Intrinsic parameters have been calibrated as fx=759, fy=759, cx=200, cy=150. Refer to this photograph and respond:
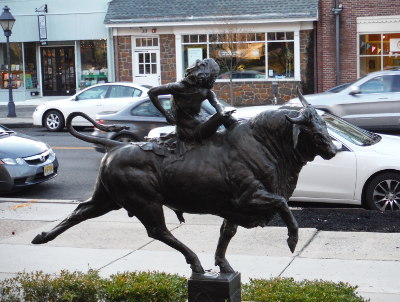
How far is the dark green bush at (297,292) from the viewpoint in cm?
658

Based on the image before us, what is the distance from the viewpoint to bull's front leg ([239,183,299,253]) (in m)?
5.43

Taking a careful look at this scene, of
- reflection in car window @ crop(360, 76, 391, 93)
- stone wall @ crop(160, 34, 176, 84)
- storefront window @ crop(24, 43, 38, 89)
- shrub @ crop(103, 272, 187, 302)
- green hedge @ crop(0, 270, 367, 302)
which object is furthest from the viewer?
storefront window @ crop(24, 43, 38, 89)

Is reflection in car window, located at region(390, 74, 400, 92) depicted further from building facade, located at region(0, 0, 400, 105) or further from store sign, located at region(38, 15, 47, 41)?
store sign, located at region(38, 15, 47, 41)

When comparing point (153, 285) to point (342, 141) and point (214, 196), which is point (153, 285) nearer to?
point (214, 196)

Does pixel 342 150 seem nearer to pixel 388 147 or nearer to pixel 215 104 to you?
pixel 388 147

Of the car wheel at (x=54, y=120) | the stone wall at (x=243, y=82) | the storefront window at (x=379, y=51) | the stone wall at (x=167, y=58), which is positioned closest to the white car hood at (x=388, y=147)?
the car wheel at (x=54, y=120)

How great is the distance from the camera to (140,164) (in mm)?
5758

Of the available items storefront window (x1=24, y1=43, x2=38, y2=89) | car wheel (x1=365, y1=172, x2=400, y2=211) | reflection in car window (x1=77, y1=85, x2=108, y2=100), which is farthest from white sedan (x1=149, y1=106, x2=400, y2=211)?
storefront window (x1=24, y1=43, x2=38, y2=89)

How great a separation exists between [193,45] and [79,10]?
588 centimetres

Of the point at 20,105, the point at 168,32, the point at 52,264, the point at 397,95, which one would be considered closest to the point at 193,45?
the point at 168,32

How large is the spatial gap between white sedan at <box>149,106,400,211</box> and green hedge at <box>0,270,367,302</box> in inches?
175

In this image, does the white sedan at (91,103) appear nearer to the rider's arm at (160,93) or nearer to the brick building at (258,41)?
the brick building at (258,41)

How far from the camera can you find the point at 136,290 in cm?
676

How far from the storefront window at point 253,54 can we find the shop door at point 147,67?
7.73 feet
